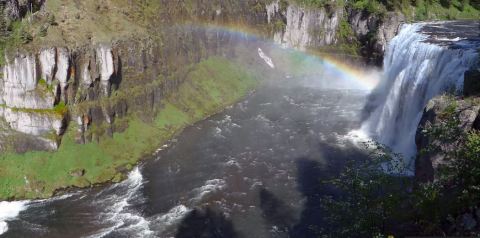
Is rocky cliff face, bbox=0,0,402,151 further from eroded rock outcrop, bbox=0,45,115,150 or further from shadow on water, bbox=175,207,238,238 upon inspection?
shadow on water, bbox=175,207,238,238

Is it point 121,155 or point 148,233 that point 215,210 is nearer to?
point 148,233

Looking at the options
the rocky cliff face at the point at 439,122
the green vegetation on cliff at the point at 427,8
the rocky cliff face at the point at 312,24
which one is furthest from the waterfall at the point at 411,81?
the rocky cliff face at the point at 312,24

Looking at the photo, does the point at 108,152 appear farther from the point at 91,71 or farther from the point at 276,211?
the point at 276,211

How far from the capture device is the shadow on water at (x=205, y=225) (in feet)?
111

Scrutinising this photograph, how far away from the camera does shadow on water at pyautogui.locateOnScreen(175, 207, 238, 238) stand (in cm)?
3391

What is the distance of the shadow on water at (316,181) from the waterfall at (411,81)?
5.19 metres

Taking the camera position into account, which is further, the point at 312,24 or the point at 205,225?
the point at 312,24

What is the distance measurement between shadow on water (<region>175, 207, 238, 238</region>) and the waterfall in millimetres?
14584

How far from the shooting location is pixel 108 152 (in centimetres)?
4650

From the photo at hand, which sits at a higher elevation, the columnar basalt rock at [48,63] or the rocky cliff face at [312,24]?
the rocky cliff face at [312,24]

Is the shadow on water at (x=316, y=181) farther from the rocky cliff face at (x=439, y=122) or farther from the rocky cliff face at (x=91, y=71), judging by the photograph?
the rocky cliff face at (x=91, y=71)

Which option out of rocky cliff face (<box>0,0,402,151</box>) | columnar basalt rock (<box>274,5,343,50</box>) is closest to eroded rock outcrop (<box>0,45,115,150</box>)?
rocky cliff face (<box>0,0,402,151</box>)

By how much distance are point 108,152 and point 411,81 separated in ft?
102

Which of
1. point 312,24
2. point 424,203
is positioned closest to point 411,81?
point 424,203
